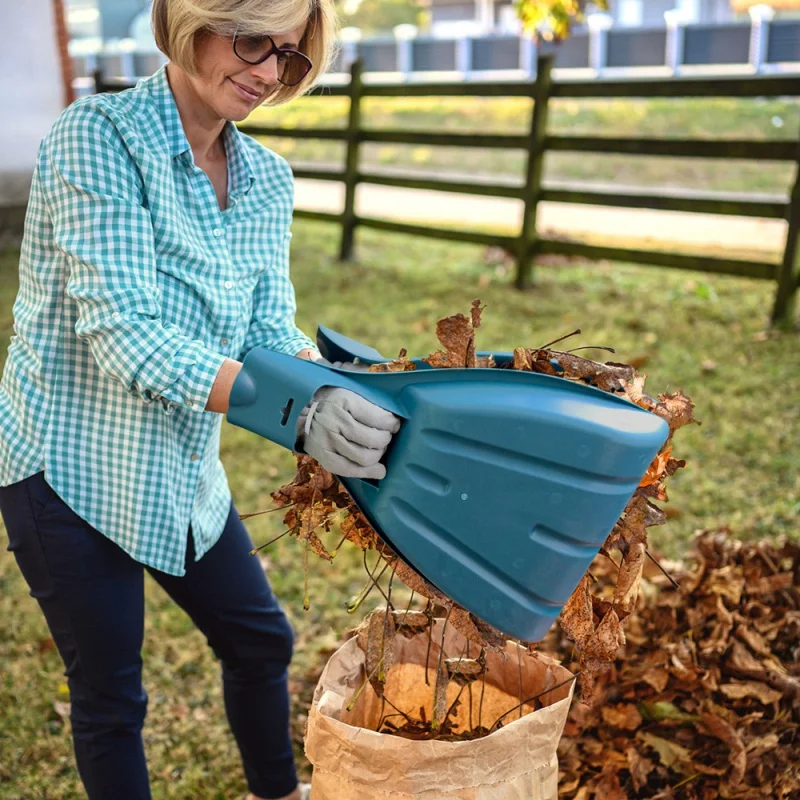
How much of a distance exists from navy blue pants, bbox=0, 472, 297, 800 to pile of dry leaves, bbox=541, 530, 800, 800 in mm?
724

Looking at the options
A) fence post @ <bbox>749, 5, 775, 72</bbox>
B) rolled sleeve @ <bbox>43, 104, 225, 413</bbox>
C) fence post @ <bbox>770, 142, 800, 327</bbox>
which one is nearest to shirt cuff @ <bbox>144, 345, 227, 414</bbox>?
rolled sleeve @ <bbox>43, 104, 225, 413</bbox>

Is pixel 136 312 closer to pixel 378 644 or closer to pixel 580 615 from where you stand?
pixel 378 644

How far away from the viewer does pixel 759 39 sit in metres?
16.2

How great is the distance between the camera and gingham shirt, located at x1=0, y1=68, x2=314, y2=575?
1438 millimetres

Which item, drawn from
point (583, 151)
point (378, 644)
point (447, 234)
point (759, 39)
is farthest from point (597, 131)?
point (378, 644)

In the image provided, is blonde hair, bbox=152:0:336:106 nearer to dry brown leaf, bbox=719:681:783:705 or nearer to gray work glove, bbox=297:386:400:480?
gray work glove, bbox=297:386:400:480

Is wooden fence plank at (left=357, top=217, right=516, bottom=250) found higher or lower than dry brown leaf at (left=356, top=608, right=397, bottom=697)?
lower

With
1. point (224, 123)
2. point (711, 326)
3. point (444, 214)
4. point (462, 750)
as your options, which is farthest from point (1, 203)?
point (462, 750)

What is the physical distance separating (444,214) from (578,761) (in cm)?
908

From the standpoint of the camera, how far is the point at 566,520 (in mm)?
1218

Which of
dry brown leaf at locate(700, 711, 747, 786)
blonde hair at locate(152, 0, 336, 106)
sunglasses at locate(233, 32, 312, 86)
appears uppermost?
blonde hair at locate(152, 0, 336, 106)

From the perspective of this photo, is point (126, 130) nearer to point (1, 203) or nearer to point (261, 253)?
point (261, 253)

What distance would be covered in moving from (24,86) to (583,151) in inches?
232

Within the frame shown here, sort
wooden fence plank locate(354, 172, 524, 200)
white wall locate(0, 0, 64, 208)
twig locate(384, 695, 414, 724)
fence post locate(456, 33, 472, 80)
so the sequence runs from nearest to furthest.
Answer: twig locate(384, 695, 414, 724), wooden fence plank locate(354, 172, 524, 200), white wall locate(0, 0, 64, 208), fence post locate(456, 33, 472, 80)
